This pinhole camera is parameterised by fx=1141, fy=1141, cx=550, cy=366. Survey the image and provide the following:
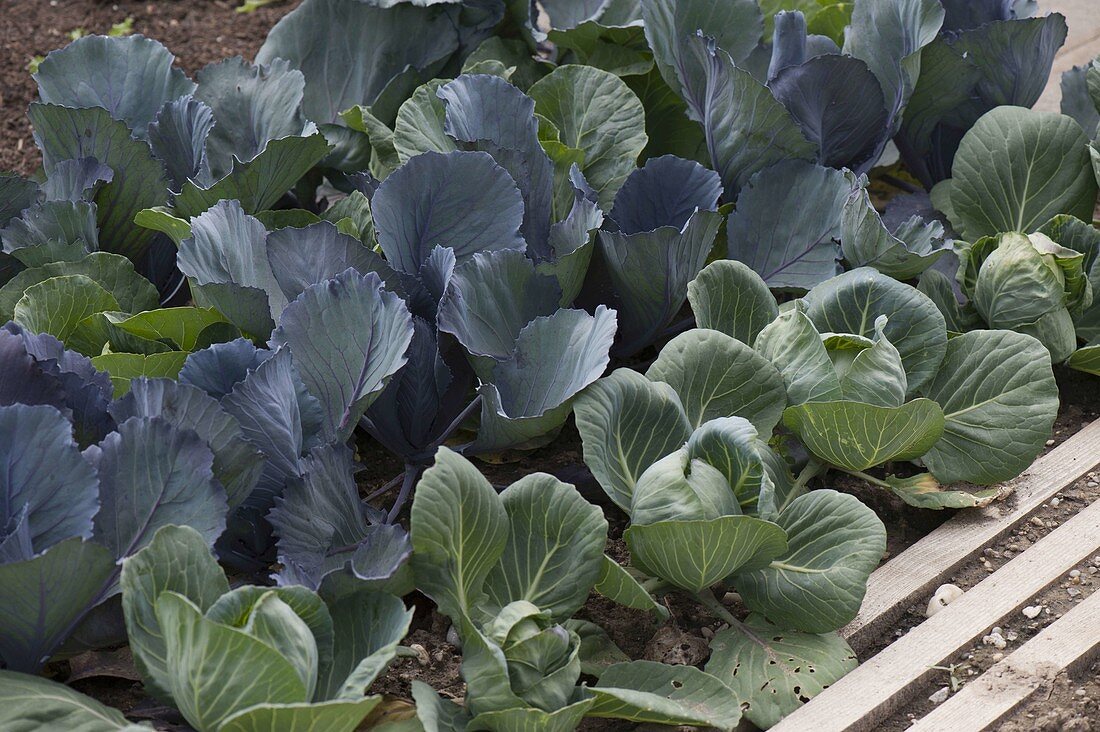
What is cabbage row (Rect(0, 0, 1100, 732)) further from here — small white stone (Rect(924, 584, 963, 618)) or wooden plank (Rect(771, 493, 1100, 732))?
small white stone (Rect(924, 584, 963, 618))

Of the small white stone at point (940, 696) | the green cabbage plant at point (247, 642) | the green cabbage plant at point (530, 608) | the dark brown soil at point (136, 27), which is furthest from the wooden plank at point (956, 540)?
the dark brown soil at point (136, 27)

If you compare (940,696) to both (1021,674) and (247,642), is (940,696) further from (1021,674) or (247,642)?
(247,642)

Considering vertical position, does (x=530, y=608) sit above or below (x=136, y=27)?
below

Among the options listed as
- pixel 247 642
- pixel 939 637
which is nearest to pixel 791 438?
pixel 939 637

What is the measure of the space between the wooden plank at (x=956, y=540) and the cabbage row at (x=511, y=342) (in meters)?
0.06

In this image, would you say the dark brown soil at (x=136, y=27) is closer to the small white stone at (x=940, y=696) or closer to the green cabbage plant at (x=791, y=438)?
the green cabbage plant at (x=791, y=438)

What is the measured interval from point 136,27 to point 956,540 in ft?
9.29

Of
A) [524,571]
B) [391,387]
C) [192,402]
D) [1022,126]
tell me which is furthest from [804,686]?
[1022,126]

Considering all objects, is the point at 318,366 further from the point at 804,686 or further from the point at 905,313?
the point at 905,313

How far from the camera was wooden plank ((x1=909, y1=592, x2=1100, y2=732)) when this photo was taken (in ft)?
4.78

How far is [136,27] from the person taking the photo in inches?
136

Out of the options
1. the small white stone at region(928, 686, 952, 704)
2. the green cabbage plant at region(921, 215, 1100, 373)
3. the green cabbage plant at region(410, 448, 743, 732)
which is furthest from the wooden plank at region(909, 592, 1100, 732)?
the green cabbage plant at region(921, 215, 1100, 373)

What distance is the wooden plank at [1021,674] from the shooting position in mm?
1456

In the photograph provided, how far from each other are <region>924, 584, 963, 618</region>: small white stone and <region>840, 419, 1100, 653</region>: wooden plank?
0.08 ft
